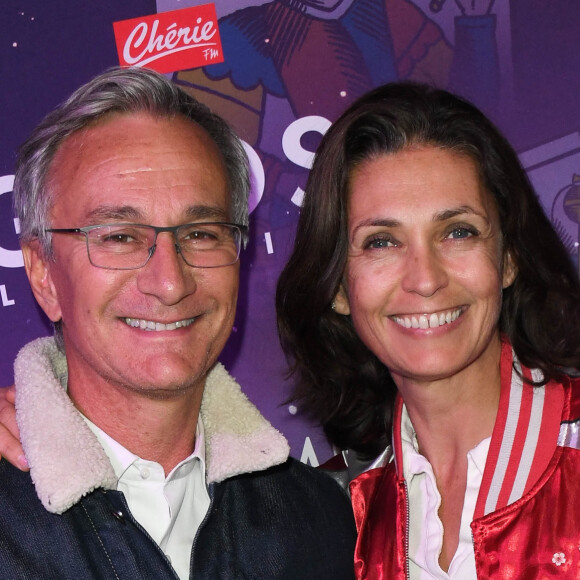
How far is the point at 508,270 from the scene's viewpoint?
8.72 feet

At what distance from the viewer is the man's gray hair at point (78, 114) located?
7.66 feet

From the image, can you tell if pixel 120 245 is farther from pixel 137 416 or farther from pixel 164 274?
pixel 137 416

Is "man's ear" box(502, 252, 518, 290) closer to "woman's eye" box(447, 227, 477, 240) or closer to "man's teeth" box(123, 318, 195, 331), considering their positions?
"woman's eye" box(447, 227, 477, 240)

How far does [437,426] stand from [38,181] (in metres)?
1.35

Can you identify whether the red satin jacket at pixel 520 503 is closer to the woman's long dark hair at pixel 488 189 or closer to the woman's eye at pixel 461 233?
the woman's long dark hair at pixel 488 189

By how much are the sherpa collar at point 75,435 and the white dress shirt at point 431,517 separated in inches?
18.3

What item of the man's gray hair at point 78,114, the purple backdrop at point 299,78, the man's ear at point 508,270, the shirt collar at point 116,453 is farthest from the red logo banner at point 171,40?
the shirt collar at point 116,453

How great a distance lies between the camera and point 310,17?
129 inches

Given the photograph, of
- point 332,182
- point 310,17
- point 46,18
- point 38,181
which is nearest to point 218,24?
point 310,17

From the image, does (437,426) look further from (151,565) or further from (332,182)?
(151,565)

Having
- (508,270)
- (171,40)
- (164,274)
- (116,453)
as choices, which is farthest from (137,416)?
(171,40)

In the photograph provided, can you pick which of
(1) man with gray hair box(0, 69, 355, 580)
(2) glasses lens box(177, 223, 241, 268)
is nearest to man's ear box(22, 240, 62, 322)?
(1) man with gray hair box(0, 69, 355, 580)

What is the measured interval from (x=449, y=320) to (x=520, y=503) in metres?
0.52

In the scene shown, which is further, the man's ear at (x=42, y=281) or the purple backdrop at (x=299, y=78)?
the purple backdrop at (x=299, y=78)
